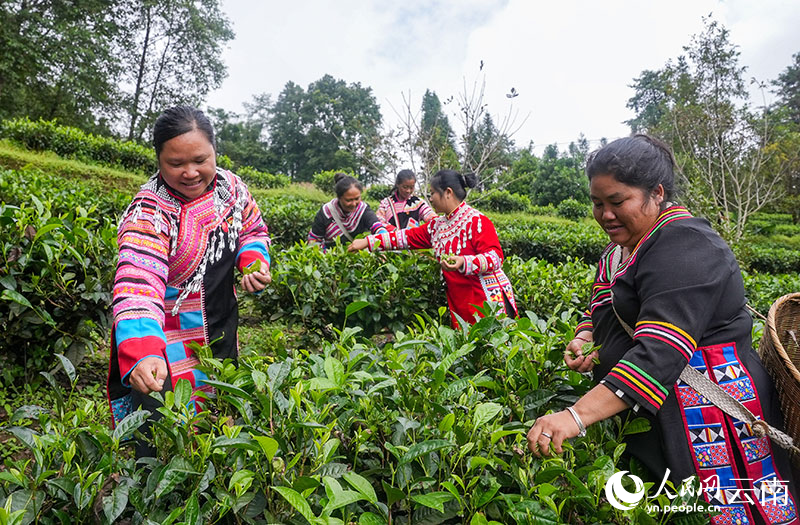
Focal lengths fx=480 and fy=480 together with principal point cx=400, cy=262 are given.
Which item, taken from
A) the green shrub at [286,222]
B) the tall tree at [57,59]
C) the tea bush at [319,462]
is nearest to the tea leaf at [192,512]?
the tea bush at [319,462]

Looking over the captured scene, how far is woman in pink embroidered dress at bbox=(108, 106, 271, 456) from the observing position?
1482 mm

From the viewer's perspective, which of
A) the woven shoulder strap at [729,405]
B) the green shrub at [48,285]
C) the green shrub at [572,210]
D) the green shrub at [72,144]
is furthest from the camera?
the green shrub at [572,210]

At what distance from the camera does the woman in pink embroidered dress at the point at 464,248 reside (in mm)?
3283

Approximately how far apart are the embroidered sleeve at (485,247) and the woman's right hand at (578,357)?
1.68 meters

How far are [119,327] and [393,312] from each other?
A: 2.02 metres

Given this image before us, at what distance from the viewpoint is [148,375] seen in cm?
136

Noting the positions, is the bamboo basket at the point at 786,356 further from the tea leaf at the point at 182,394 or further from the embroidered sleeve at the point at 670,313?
the tea leaf at the point at 182,394

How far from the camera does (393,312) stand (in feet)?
10.8

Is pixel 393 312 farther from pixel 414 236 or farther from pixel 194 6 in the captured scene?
pixel 194 6

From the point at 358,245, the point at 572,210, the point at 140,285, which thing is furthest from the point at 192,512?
the point at 572,210

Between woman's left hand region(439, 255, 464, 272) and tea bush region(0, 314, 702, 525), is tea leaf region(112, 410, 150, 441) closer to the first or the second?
tea bush region(0, 314, 702, 525)

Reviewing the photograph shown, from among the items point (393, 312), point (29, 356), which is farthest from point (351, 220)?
point (29, 356)

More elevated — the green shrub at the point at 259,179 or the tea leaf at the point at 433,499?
the green shrub at the point at 259,179

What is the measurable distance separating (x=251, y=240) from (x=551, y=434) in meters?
1.47
